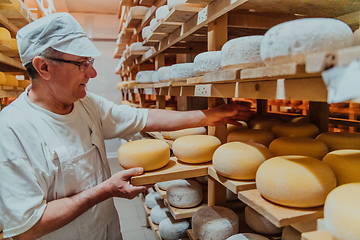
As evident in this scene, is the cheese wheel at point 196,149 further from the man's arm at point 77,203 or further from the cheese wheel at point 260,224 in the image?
the cheese wheel at point 260,224

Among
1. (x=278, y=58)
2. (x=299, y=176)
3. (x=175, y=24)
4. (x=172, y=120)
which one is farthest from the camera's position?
(x=175, y=24)

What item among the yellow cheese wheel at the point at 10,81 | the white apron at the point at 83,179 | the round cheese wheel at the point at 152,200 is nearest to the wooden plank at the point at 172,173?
the white apron at the point at 83,179

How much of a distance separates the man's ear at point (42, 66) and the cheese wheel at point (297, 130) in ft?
4.19

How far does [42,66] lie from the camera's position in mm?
1238

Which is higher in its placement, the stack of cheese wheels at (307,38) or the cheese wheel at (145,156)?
the stack of cheese wheels at (307,38)

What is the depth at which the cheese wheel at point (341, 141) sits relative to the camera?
1.06 meters

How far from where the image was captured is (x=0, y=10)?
2.41 metres

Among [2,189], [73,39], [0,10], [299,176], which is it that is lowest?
[2,189]

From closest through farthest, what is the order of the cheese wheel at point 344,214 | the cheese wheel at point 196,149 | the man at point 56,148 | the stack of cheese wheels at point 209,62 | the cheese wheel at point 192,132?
the cheese wheel at point 344,214 → the man at point 56,148 → the stack of cheese wheels at point 209,62 → the cheese wheel at point 196,149 → the cheese wheel at point 192,132

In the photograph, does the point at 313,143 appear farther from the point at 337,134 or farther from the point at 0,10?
the point at 0,10

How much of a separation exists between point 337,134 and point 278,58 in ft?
2.43

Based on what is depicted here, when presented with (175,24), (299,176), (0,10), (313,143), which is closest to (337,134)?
(313,143)

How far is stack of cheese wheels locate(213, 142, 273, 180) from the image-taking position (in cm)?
98

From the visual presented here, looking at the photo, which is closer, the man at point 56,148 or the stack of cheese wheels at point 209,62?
the man at point 56,148
